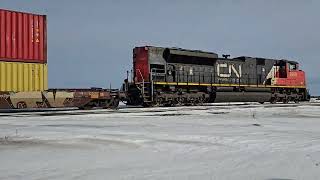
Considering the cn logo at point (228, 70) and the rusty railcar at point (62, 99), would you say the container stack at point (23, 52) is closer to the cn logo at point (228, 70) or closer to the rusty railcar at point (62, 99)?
the rusty railcar at point (62, 99)

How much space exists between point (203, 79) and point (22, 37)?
15.1 metres

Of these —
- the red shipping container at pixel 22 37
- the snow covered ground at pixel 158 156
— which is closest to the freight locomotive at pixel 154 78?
the red shipping container at pixel 22 37

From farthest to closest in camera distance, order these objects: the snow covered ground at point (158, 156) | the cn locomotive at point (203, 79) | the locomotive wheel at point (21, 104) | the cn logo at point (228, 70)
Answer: the cn logo at point (228, 70)
the cn locomotive at point (203, 79)
the locomotive wheel at point (21, 104)
the snow covered ground at point (158, 156)

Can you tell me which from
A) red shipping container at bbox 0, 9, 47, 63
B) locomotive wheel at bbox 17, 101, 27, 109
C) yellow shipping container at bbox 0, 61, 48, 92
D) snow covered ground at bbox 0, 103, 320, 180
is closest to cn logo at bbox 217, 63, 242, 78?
yellow shipping container at bbox 0, 61, 48, 92

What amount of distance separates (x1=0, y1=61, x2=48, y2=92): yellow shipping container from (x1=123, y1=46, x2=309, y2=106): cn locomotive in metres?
7.16

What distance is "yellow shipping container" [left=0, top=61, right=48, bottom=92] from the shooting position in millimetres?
19422

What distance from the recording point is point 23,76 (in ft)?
65.6

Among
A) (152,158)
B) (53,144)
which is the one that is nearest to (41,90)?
(53,144)

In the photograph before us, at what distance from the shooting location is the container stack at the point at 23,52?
19453mm

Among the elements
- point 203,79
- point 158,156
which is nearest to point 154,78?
point 203,79

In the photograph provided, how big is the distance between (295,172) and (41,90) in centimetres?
1669

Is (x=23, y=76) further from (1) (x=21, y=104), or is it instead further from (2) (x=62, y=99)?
(2) (x=62, y=99)

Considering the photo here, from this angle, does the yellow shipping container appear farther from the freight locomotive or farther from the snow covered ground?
the snow covered ground

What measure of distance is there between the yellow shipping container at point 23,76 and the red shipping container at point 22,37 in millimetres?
295
